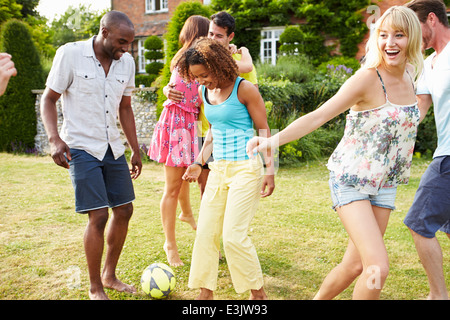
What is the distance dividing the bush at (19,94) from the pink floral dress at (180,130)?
9889 millimetres

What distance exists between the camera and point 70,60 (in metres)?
3.19

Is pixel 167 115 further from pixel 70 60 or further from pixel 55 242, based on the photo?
pixel 55 242

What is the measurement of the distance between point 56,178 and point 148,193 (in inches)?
97.7

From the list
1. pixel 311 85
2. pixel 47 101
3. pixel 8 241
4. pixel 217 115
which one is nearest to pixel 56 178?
pixel 8 241

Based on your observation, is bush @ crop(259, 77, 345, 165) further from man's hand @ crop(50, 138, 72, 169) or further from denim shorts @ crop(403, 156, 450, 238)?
man's hand @ crop(50, 138, 72, 169)

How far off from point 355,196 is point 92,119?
2045mm

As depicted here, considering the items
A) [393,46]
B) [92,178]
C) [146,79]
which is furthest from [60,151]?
[146,79]

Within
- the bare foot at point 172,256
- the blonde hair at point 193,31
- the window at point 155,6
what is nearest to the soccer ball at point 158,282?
the bare foot at point 172,256

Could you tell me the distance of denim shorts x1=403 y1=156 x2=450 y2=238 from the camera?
3.01 m

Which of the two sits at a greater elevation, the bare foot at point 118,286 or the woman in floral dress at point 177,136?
the woman in floral dress at point 177,136

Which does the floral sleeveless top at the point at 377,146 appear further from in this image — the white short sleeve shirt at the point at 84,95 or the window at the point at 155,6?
the window at the point at 155,6

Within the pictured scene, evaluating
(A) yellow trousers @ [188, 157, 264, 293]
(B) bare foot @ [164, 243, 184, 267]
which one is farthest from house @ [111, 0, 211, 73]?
(A) yellow trousers @ [188, 157, 264, 293]

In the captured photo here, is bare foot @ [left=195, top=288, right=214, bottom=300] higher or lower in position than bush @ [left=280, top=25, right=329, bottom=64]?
lower

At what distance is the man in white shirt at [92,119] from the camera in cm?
318
